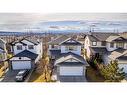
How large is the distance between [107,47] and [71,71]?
0.63 m

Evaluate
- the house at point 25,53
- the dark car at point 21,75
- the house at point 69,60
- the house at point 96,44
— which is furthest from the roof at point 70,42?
the dark car at point 21,75

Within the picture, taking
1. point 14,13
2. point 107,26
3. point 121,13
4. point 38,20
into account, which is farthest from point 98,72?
point 14,13

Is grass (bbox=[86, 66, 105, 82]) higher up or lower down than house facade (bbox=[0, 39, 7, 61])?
lower down

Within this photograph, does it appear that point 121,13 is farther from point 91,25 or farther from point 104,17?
point 91,25

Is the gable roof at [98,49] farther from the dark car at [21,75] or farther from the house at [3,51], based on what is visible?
the house at [3,51]

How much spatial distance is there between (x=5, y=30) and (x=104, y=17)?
141cm

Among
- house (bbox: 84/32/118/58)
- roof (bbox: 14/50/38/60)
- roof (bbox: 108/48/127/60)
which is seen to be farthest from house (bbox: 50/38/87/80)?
roof (bbox: 108/48/127/60)

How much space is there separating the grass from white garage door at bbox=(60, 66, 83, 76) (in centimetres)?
11

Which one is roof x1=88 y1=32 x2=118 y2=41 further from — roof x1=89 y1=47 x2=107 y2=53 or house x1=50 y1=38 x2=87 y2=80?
house x1=50 y1=38 x2=87 y2=80

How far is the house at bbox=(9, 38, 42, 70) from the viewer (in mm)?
3170

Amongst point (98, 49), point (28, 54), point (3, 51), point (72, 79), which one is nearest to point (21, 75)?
point (28, 54)

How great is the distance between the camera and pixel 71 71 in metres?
3.22

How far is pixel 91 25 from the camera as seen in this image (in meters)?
3.14

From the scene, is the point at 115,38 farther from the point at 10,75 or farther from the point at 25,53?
the point at 10,75
